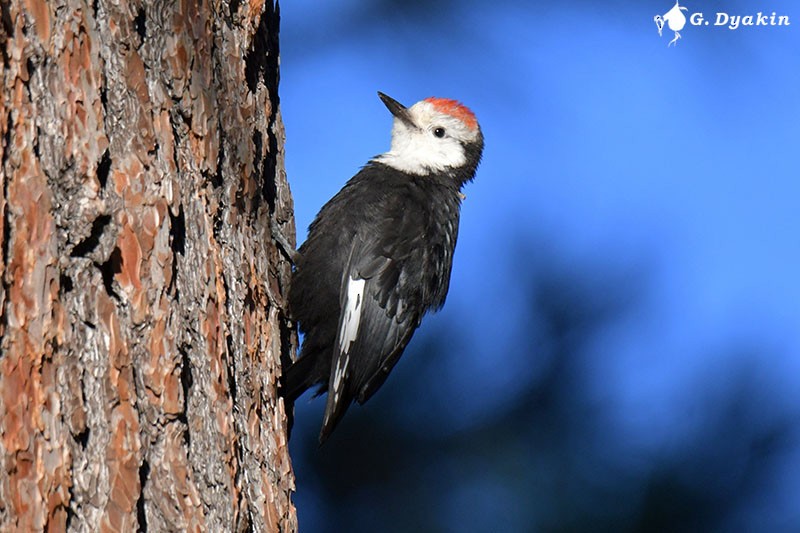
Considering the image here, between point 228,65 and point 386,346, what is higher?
point 228,65

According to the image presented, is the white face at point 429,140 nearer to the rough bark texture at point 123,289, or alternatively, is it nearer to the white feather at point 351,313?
the white feather at point 351,313

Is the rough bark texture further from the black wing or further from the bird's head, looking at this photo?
the bird's head

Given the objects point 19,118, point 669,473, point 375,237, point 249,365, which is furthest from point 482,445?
point 19,118

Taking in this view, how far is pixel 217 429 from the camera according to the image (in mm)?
2119

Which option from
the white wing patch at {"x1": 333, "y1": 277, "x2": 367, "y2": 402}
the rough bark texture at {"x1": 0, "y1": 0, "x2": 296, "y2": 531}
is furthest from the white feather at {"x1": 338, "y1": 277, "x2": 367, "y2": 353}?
the rough bark texture at {"x1": 0, "y1": 0, "x2": 296, "y2": 531}

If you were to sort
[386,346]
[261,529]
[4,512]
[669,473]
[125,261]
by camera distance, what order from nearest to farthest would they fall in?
[4,512] → [125,261] → [261,529] → [386,346] → [669,473]

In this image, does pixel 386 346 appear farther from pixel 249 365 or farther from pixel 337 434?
pixel 249 365

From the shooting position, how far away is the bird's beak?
13.8 ft

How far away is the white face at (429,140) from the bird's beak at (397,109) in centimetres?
1

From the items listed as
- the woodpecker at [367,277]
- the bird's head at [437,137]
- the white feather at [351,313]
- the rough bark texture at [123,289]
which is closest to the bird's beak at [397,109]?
the bird's head at [437,137]

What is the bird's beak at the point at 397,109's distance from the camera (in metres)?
4.20

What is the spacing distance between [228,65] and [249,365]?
2.21ft

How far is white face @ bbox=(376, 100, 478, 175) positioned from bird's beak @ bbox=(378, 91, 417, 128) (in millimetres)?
13

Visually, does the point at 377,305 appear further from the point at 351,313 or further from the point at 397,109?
the point at 397,109
